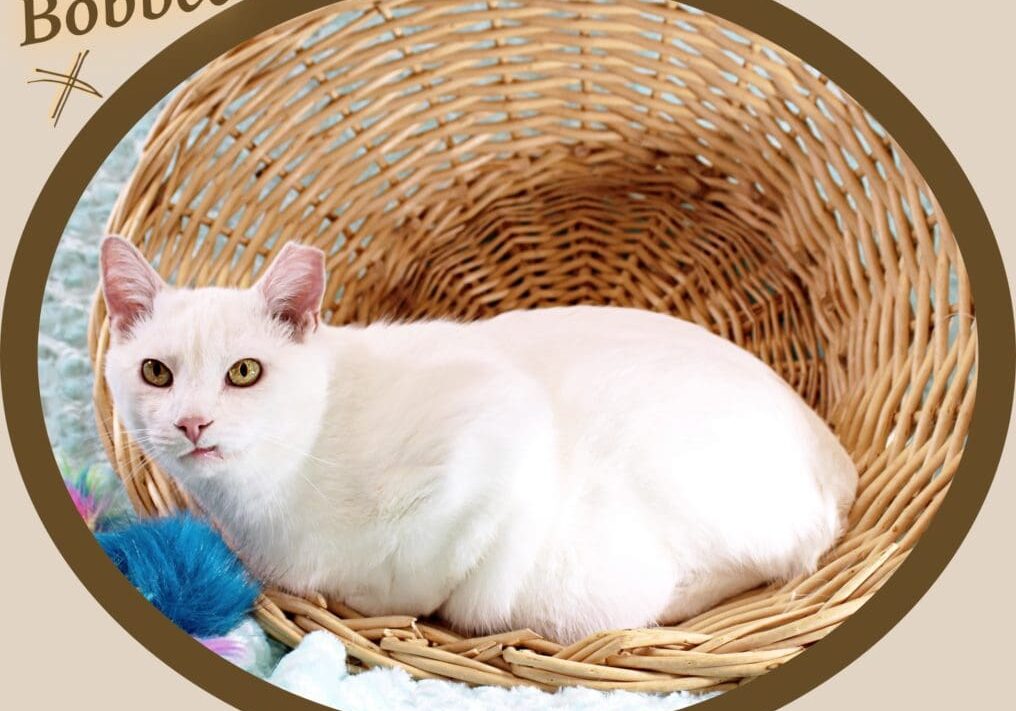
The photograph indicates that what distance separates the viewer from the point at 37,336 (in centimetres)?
126

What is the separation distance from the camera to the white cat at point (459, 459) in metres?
1.27

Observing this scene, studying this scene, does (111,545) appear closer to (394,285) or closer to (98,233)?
(98,233)

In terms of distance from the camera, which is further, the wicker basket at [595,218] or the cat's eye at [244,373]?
the wicker basket at [595,218]

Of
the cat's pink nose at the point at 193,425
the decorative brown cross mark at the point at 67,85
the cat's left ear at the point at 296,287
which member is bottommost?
the cat's pink nose at the point at 193,425

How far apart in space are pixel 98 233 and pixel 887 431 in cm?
133

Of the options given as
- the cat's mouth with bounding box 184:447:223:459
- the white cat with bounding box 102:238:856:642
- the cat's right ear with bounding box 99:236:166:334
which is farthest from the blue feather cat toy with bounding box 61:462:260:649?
the cat's right ear with bounding box 99:236:166:334

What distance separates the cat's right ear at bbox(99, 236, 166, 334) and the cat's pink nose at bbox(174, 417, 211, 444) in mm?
183

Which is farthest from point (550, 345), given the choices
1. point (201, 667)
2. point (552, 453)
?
point (201, 667)

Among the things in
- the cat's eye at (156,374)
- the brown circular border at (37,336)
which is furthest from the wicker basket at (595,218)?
the cat's eye at (156,374)

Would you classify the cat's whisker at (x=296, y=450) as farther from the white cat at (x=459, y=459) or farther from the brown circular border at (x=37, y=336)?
the brown circular border at (x=37, y=336)

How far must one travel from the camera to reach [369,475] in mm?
1349

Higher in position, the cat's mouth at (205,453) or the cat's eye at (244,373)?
the cat's eye at (244,373)

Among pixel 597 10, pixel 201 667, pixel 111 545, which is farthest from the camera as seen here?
pixel 597 10

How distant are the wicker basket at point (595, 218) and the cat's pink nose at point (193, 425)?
213 millimetres
